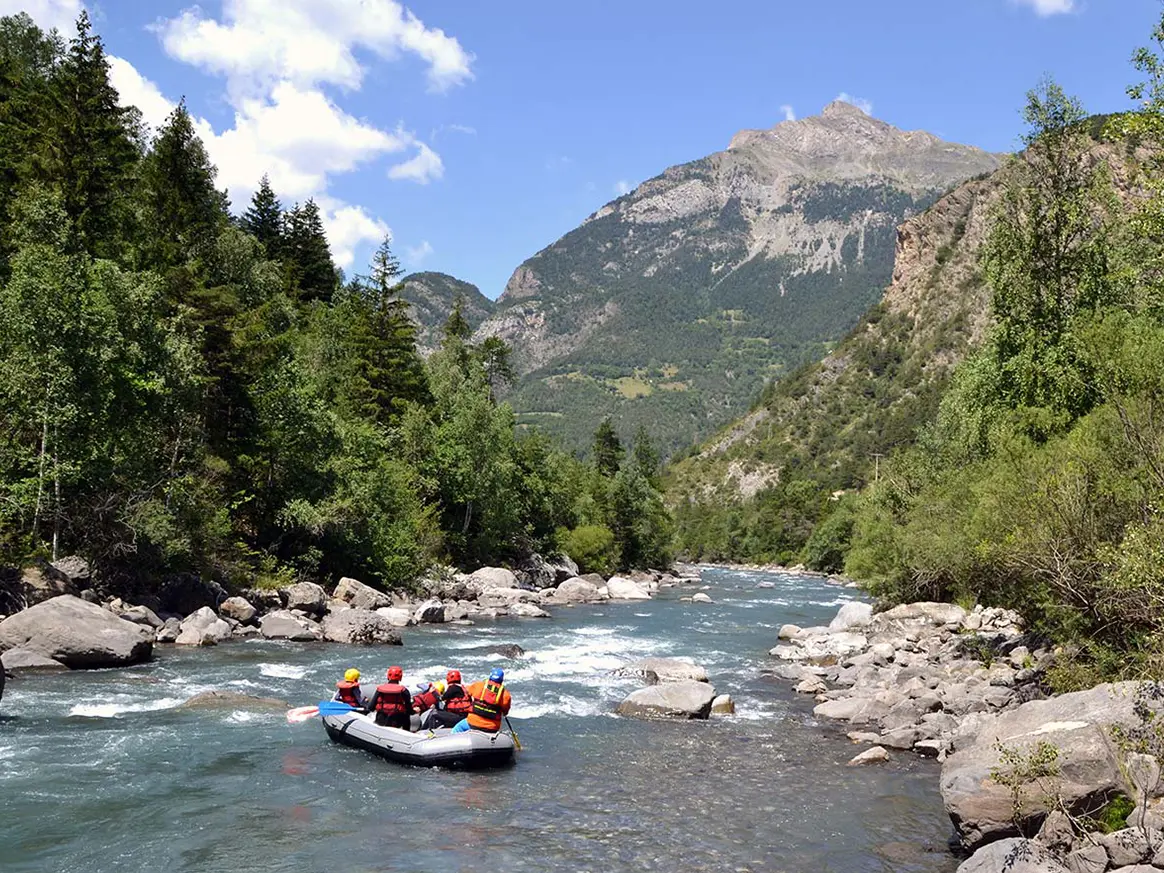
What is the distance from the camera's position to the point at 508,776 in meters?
14.4

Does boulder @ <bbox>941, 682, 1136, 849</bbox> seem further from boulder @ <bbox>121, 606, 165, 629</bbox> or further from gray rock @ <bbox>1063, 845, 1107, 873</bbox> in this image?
boulder @ <bbox>121, 606, 165, 629</bbox>

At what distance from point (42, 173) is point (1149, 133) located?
37879 millimetres

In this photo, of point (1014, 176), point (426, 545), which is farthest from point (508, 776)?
point (426, 545)

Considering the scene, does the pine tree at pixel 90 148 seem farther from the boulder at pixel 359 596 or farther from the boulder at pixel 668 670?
the boulder at pixel 668 670

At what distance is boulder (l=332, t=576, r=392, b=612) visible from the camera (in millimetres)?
34156

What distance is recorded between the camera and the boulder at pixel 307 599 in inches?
1217

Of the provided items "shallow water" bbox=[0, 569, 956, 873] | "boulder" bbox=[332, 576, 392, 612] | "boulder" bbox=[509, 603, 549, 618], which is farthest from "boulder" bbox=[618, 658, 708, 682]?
"boulder" bbox=[509, 603, 549, 618]

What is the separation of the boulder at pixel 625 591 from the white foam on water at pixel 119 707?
36.0m

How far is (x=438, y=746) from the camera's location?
14.8 meters

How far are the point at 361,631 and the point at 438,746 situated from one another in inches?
511

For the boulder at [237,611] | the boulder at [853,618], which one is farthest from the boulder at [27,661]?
the boulder at [853,618]

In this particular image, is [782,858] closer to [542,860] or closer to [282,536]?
[542,860]

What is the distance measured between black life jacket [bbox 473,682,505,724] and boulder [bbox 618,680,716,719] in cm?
454

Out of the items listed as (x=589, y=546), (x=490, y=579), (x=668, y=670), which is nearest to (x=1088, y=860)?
(x=668, y=670)
